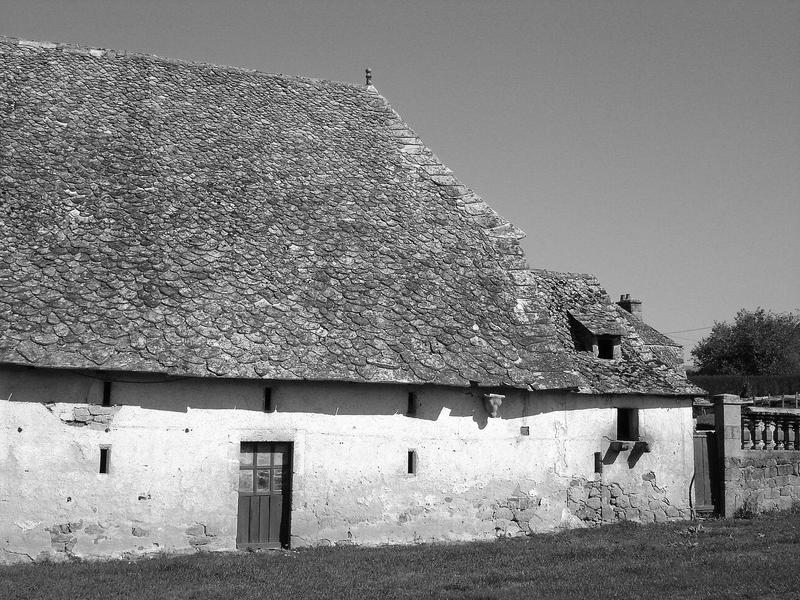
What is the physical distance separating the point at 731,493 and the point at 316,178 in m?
10.0

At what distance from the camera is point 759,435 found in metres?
17.9

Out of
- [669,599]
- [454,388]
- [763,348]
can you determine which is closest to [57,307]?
[454,388]

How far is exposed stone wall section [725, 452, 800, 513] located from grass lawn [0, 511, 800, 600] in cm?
322

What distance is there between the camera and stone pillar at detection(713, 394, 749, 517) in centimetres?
1716

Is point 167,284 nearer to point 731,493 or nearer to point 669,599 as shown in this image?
point 669,599

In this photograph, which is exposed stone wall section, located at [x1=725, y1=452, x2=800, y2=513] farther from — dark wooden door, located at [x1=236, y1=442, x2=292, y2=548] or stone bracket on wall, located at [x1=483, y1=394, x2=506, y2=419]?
dark wooden door, located at [x1=236, y1=442, x2=292, y2=548]

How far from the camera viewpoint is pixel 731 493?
677 inches

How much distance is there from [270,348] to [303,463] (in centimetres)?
183

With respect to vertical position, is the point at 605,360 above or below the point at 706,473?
above

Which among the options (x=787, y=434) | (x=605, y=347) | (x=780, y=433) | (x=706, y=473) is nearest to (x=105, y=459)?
(x=605, y=347)

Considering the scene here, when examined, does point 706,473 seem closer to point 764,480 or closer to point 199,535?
point 764,480

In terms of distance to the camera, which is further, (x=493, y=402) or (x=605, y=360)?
(x=605, y=360)

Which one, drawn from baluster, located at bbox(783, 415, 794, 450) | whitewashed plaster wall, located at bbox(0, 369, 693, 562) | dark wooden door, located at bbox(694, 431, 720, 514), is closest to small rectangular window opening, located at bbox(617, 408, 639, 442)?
whitewashed plaster wall, located at bbox(0, 369, 693, 562)

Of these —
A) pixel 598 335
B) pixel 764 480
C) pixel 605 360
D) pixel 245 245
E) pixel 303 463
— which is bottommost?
pixel 764 480
